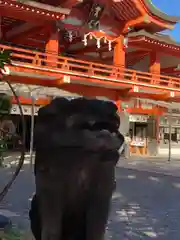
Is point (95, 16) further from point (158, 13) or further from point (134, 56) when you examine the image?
point (134, 56)

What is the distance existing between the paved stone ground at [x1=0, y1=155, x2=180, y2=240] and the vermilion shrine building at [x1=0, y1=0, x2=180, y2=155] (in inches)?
215

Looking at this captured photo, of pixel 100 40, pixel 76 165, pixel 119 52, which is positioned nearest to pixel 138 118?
pixel 119 52

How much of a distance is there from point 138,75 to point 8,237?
1438cm

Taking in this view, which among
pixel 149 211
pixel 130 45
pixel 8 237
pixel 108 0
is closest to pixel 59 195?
pixel 8 237

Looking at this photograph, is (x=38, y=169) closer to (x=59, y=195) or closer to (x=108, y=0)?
(x=59, y=195)

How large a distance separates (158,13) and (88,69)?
461cm

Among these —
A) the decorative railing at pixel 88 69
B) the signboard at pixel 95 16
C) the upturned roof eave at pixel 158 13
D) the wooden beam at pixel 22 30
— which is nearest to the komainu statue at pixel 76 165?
the decorative railing at pixel 88 69

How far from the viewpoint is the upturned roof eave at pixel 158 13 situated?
1758 cm

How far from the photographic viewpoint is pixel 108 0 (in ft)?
56.2

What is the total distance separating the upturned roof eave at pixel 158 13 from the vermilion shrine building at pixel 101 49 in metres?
0.04

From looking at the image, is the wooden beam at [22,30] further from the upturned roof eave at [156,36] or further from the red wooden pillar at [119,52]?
the upturned roof eave at [156,36]

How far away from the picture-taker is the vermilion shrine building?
14.6 m

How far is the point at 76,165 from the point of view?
2.27 metres

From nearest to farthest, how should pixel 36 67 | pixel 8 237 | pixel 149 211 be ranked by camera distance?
pixel 8 237 < pixel 149 211 < pixel 36 67
